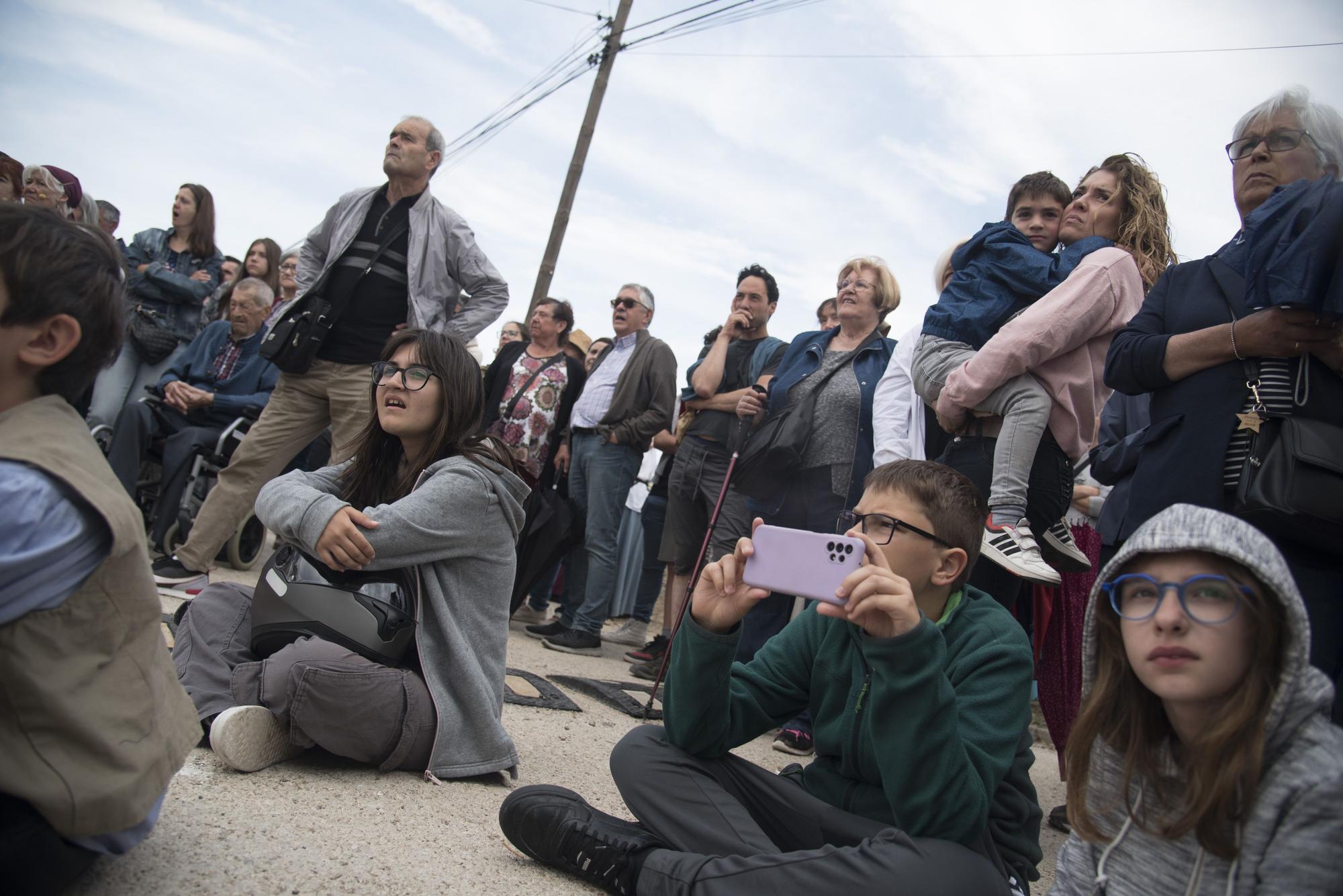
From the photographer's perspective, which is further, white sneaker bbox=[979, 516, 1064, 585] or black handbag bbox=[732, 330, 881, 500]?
black handbag bbox=[732, 330, 881, 500]

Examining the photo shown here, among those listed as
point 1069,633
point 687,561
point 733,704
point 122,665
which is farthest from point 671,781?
point 687,561

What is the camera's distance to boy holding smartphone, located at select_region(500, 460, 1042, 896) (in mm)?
1843

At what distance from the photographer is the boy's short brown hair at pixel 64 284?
1610 millimetres

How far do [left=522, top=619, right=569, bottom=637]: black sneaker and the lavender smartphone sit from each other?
3884mm

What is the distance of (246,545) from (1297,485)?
5850 mm

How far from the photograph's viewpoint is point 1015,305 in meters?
3.49

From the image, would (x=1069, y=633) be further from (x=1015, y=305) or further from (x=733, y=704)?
(x=733, y=704)

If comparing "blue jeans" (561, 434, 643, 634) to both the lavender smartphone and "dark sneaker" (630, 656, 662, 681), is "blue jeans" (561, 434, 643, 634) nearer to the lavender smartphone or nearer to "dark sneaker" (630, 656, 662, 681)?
"dark sneaker" (630, 656, 662, 681)

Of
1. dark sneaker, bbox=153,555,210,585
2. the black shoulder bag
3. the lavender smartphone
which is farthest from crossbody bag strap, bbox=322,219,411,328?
the black shoulder bag

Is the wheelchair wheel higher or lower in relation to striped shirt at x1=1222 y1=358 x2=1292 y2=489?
lower

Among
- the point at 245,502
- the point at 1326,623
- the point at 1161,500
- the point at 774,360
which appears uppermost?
the point at 774,360

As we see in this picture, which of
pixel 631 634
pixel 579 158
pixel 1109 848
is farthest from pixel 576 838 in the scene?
pixel 579 158

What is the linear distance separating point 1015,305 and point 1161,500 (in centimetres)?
125

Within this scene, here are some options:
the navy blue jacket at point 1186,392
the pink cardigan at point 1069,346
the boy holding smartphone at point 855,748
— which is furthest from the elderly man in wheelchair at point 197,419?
the navy blue jacket at point 1186,392
